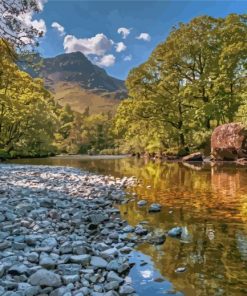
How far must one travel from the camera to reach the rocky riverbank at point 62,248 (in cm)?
442

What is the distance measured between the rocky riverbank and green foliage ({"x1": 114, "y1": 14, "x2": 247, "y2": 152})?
85.3 feet

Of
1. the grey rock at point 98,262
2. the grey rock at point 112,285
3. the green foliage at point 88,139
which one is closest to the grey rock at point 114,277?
the grey rock at point 112,285

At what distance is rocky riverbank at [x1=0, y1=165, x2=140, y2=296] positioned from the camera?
4.42 meters

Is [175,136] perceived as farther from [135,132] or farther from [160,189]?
[160,189]

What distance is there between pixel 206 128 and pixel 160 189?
24880mm

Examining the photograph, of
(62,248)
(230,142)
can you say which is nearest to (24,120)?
(230,142)

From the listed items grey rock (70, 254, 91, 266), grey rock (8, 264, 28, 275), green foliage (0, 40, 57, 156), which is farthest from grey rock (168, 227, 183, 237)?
green foliage (0, 40, 57, 156)

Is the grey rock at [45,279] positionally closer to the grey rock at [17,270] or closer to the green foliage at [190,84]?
the grey rock at [17,270]

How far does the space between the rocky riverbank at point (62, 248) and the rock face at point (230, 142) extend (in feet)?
61.9

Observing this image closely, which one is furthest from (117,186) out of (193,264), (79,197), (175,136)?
(175,136)

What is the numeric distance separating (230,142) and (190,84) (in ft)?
32.0

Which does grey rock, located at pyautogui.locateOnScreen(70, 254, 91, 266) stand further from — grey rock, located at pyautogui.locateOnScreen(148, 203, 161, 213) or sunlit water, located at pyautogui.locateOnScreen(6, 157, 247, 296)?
grey rock, located at pyautogui.locateOnScreen(148, 203, 161, 213)

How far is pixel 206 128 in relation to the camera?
3716 cm

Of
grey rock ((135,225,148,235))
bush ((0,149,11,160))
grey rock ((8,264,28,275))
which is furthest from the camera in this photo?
bush ((0,149,11,160))
